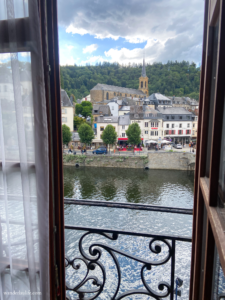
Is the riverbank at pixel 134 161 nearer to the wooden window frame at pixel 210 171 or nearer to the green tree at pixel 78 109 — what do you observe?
the green tree at pixel 78 109

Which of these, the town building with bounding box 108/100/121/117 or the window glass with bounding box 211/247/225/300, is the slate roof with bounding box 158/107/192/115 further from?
the window glass with bounding box 211/247/225/300

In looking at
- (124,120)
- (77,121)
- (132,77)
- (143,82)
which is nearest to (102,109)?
(124,120)

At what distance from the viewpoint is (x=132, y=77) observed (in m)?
15.9

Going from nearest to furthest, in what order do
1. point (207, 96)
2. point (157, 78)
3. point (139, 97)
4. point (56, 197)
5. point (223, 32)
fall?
point (223, 32)
point (207, 96)
point (56, 197)
point (157, 78)
point (139, 97)

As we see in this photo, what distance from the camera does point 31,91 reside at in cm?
62

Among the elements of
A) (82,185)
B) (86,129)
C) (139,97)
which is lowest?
(82,185)

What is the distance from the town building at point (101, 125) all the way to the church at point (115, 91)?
200cm

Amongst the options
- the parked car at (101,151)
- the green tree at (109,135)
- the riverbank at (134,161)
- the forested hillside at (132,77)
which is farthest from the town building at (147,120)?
the parked car at (101,151)

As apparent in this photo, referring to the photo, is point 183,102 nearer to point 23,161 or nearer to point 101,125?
point 101,125

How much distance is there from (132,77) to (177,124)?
5005 millimetres

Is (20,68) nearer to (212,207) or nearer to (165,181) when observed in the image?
(212,207)

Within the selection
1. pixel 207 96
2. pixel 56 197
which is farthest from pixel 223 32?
pixel 56 197

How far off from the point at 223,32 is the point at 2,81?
1.92 feet

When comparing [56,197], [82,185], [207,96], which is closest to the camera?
[207,96]
